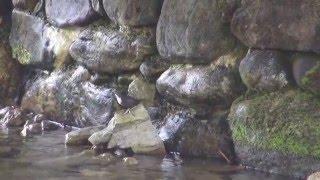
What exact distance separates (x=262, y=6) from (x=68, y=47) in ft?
13.0

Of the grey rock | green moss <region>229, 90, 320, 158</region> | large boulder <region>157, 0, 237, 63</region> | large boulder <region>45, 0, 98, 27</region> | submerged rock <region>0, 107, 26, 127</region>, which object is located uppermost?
large boulder <region>45, 0, 98, 27</region>

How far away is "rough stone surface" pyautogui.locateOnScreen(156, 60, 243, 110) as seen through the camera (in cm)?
689

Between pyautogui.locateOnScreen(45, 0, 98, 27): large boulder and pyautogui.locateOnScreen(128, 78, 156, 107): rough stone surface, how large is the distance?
1.57 metres

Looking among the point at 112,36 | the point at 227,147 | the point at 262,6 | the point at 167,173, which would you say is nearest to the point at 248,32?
the point at 262,6

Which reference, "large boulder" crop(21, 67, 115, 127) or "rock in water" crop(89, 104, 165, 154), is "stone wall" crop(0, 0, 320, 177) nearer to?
"large boulder" crop(21, 67, 115, 127)

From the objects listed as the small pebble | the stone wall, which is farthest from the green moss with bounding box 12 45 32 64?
the small pebble

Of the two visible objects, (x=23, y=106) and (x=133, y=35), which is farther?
(x=23, y=106)

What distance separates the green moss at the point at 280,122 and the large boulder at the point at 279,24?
0.57 m

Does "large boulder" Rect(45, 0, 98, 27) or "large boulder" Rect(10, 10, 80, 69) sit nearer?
"large boulder" Rect(45, 0, 98, 27)

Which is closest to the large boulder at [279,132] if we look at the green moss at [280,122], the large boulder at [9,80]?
the green moss at [280,122]

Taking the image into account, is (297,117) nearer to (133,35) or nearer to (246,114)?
(246,114)

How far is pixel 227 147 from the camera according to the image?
683 cm

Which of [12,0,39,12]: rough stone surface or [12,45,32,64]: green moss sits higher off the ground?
[12,0,39,12]: rough stone surface

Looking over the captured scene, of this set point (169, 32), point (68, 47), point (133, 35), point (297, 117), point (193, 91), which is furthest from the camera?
point (68, 47)
